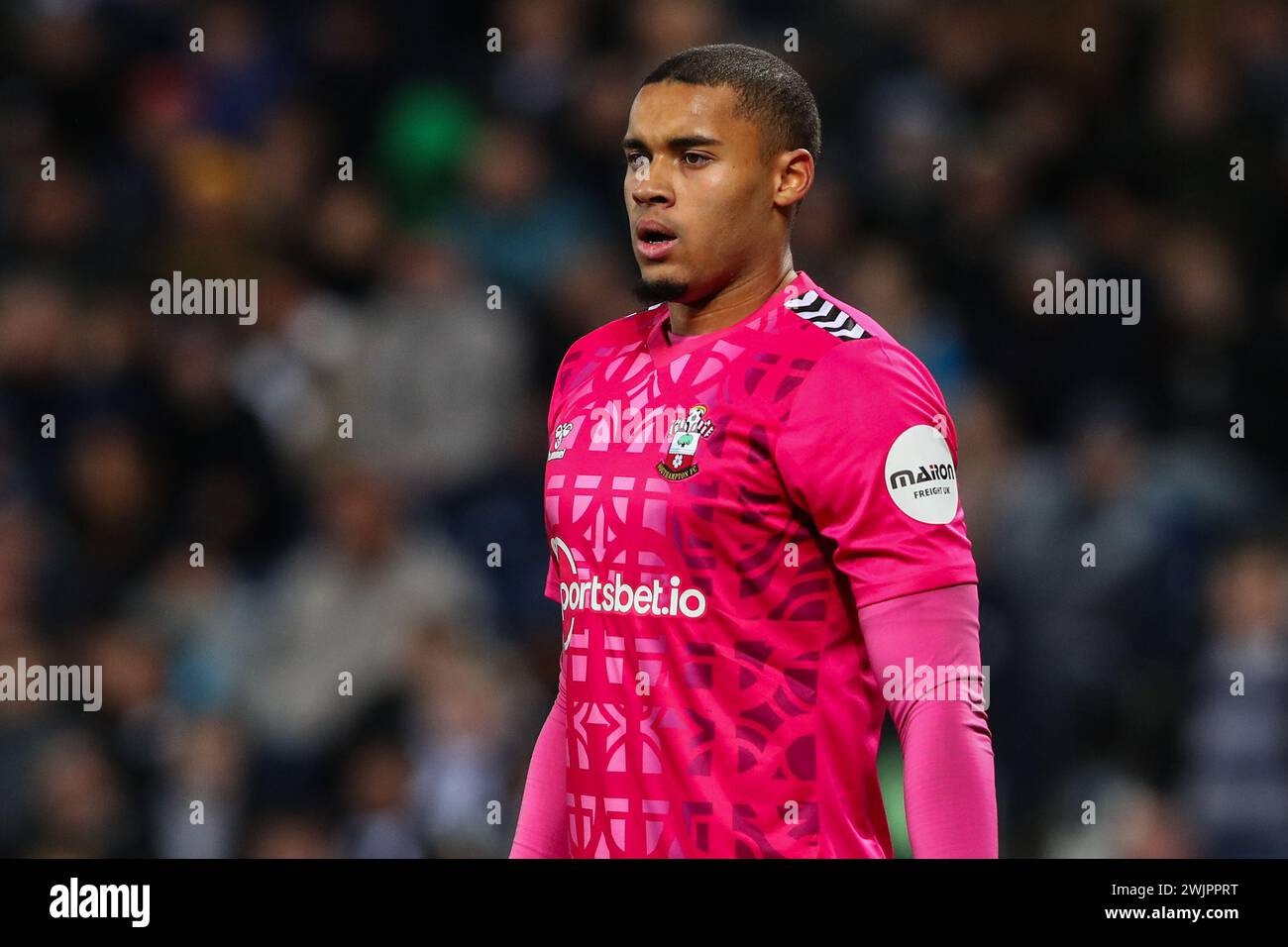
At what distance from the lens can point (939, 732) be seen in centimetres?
225

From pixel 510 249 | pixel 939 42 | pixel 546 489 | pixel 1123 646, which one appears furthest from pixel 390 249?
pixel 546 489

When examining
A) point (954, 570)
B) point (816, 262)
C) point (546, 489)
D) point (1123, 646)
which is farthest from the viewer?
point (816, 262)

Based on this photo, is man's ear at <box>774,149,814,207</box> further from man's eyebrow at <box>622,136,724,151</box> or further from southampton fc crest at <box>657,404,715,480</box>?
southampton fc crest at <box>657,404,715,480</box>

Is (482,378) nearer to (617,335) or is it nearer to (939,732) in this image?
(617,335)

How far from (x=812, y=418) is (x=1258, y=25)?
4.12 metres

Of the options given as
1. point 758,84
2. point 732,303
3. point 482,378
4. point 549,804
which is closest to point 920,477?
point 732,303

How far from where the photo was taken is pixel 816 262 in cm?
552

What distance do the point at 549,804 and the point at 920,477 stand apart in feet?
2.56

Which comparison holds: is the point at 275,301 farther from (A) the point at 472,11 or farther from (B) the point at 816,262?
(B) the point at 816,262

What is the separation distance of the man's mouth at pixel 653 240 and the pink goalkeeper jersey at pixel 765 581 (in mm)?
209

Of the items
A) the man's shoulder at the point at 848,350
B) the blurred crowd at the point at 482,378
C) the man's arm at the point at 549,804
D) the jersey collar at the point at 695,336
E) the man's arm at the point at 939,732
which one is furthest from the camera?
the blurred crowd at the point at 482,378

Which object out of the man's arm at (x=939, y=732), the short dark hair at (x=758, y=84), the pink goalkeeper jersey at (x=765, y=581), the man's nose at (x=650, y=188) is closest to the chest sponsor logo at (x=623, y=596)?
the pink goalkeeper jersey at (x=765, y=581)

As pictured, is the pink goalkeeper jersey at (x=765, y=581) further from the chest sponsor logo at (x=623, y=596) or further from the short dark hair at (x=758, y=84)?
the short dark hair at (x=758, y=84)

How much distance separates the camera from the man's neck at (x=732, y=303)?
2.57m
